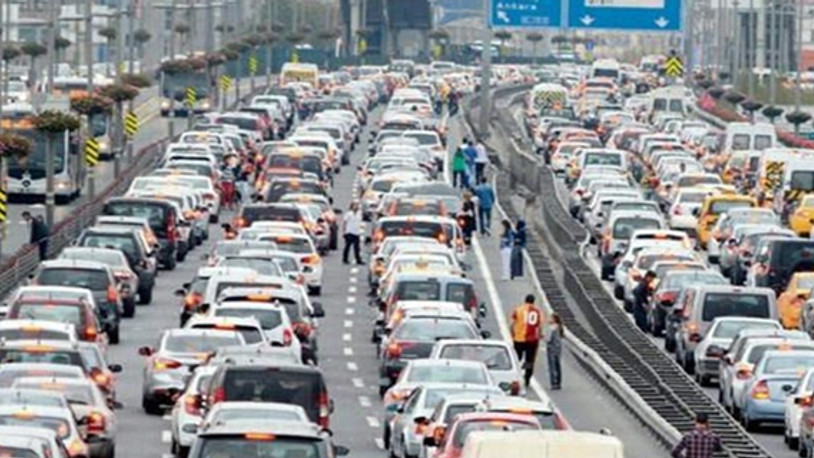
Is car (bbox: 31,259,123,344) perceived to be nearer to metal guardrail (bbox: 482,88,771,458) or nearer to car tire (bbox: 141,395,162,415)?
metal guardrail (bbox: 482,88,771,458)

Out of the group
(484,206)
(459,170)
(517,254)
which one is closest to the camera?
(517,254)

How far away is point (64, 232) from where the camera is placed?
70.8 metres

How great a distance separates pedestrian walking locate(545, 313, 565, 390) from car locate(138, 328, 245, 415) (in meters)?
5.34

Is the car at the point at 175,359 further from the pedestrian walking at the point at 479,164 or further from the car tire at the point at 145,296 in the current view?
the pedestrian walking at the point at 479,164

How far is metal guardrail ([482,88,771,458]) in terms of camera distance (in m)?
40.8

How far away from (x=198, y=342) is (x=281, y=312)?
3.98m

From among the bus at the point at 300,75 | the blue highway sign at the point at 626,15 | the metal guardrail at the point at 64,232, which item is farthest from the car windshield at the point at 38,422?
the bus at the point at 300,75

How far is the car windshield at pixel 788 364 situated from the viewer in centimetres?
4291

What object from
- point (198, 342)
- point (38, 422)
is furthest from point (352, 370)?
point (38, 422)

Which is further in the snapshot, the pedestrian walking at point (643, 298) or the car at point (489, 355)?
the pedestrian walking at point (643, 298)

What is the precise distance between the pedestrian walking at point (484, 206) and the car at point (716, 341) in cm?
2917

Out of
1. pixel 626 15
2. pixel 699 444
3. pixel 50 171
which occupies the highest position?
pixel 626 15

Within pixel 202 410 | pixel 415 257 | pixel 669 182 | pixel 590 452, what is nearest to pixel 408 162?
pixel 669 182

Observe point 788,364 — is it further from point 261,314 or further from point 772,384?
point 261,314
